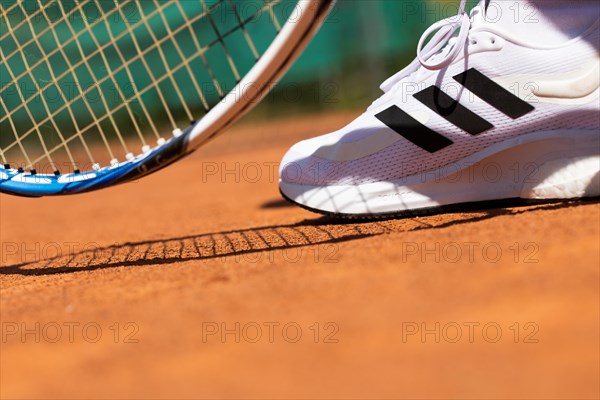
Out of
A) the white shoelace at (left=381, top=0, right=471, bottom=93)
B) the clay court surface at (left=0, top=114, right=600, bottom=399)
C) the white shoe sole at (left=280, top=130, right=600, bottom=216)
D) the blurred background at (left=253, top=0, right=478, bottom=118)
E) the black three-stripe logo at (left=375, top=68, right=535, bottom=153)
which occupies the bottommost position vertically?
the clay court surface at (left=0, top=114, right=600, bottom=399)

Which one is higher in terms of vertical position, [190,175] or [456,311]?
[190,175]

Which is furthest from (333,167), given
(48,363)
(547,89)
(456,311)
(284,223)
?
(48,363)

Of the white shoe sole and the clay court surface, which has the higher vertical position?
the white shoe sole

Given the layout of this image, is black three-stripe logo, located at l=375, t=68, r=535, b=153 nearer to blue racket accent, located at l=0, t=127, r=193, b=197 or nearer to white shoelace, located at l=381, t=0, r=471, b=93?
white shoelace, located at l=381, t=0, r=471, b=93

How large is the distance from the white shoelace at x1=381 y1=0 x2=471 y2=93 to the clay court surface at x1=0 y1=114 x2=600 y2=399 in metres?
0.34

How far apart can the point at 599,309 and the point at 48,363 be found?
703mm

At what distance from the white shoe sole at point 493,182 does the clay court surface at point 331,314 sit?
0.14ft

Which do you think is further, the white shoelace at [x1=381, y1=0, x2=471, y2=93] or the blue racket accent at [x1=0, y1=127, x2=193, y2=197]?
the white shoelace at [x1=381, y1=0, x2=471, y2=93]

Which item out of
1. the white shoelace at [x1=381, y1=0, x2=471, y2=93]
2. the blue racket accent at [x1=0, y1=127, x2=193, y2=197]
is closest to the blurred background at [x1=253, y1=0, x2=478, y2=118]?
the white shoelace at [x1=381, y1=0, x2=471, y2=93]

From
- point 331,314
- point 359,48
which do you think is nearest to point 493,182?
point 331,314

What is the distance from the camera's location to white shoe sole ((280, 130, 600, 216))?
5.11 ft

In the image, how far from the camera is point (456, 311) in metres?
0.94

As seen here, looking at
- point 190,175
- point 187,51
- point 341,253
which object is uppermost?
point 187,51

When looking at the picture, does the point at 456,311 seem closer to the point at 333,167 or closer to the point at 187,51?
the point at 333,167
